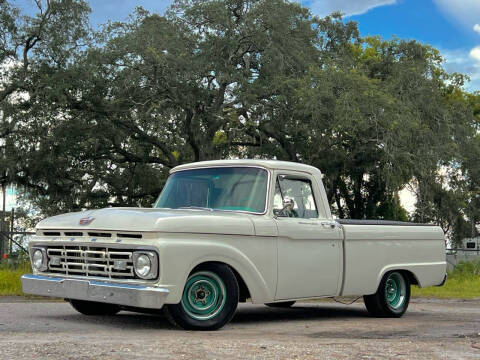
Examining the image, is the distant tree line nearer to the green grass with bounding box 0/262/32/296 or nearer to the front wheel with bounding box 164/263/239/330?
the green grass with bounding box 0/262/32/296

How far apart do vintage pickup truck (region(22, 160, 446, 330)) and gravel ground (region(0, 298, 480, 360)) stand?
37 cm

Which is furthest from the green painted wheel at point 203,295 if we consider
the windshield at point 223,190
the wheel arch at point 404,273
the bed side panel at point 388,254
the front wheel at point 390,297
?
the front wheel at point 390,297

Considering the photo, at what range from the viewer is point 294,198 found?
9.65m

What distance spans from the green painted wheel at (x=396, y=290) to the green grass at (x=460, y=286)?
634 centimetres

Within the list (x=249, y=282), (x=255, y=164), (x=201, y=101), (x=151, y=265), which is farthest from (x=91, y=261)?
(x=201, y=101)

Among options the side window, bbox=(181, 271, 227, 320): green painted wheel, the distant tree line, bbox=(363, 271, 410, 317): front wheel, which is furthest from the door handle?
the distant tree line

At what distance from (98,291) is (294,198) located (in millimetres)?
2942

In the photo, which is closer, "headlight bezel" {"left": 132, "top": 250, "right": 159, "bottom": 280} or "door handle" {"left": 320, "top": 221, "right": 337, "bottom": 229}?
"headlight bezel" {"left": 132, "top": 250, "right": 159, "bottom": 280}

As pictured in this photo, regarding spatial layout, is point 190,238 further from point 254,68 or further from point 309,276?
point 254,68

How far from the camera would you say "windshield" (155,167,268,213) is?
915 cm

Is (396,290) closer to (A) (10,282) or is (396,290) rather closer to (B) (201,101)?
(A) (10,282)

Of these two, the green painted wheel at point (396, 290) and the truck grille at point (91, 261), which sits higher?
the truck grille at point (91, 261)

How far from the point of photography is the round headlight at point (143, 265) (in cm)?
782

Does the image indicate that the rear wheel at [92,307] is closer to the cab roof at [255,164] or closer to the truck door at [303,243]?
the cab roof at [255,164]
